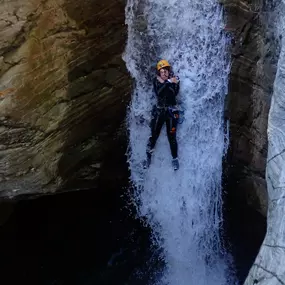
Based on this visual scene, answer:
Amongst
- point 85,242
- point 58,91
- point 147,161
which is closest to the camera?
point 58,91

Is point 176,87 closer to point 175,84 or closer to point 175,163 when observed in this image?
point 175,84

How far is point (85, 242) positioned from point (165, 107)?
7.35 feet

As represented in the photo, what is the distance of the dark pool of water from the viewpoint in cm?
602

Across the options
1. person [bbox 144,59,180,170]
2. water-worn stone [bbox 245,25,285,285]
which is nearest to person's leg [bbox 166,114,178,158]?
person [bbox 144,59,180,170]

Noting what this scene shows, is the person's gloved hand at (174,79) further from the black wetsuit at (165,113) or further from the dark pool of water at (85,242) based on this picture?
the dark pool of water at (85,242)

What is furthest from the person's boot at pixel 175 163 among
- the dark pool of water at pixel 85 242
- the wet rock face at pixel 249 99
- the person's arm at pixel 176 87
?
the dark pool of water at pixel 85 242

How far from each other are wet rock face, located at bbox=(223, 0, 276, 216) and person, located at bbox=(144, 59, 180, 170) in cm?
68

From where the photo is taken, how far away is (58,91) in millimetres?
5250

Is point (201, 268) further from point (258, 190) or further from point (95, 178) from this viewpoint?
point (95, 178)

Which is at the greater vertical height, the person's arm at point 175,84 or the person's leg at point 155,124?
the person's arm at point 175,84

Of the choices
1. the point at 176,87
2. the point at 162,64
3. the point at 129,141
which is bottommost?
the point at 129,141

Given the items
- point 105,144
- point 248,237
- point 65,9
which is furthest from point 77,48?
point 248,237

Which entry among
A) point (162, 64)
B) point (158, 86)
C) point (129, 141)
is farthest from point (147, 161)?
point (162, 64)

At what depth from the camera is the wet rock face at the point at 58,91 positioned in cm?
486
